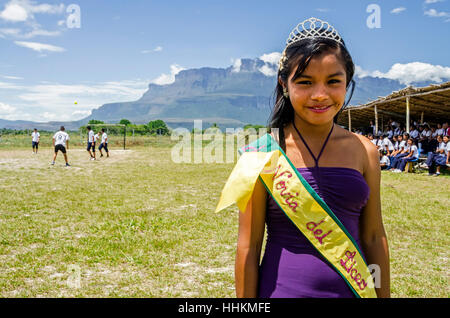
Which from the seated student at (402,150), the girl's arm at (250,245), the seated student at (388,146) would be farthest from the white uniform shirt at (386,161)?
the girl's arm at (250,245)

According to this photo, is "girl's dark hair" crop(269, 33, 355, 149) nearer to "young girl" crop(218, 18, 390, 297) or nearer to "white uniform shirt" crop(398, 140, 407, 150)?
"young girl" crop(218, 18, 390, 297)

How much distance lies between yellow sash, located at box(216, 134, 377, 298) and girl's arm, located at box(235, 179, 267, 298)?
1.7 inches

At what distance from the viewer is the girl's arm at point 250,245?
1.29 metres

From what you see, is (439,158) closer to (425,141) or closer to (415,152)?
(415,152)

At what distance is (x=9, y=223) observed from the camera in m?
6.52

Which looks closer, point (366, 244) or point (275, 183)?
point (275, 183)

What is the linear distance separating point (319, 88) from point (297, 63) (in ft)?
0.41

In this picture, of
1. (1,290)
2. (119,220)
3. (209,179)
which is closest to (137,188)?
(209,179)

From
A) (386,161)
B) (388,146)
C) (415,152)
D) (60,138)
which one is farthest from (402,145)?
(60,138)

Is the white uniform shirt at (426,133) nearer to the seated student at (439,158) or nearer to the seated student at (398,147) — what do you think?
the seated student at (398,147)

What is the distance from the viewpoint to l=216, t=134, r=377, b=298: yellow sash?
1.31 m

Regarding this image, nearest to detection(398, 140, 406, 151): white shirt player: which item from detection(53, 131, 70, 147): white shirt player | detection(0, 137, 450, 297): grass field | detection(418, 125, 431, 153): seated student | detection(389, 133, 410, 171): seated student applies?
detection(389, 133, 410, 171): seated student

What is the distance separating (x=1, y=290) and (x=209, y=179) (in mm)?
9090
